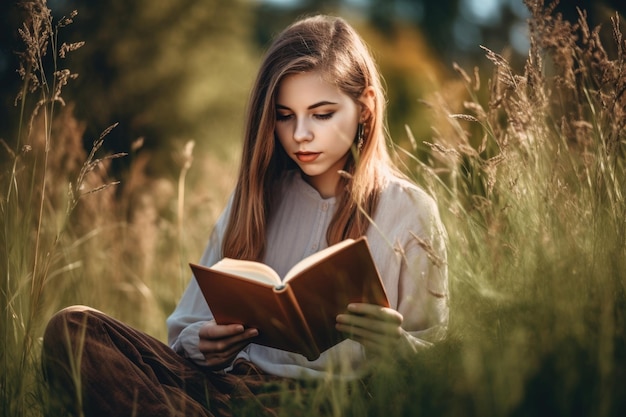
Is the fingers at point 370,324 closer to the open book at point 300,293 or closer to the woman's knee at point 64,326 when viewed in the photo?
the open book at point 300,293

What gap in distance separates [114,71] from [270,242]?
4.78 metres

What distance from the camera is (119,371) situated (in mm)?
2006

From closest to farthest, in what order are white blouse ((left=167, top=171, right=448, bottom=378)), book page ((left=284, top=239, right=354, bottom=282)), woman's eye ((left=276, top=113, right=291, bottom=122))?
1. book page ((left=284, top=239, right=354, bottom=282))
2. white blouse ((left=167, top=171, right=448, bottom=378))
3. woman's eye ((left=276, top=113, right=291, bottom=122))

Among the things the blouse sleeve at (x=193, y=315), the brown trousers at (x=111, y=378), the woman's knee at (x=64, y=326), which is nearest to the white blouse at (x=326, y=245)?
the blouse sleeve at (x=193, y=315)

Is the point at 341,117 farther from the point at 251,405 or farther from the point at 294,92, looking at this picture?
the point at 251,405

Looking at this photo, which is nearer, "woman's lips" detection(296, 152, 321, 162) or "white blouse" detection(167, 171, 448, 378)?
"white blouse" detection(167, 171, 448, 378)

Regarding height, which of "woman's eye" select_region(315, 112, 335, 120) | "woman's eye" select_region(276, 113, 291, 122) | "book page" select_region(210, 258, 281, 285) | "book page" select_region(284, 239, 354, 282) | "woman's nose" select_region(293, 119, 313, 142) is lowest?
"book page" select_region(210, 258, 281, 285)

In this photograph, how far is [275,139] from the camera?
2701 mm

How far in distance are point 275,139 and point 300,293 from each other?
102 cm

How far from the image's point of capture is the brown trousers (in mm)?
1972

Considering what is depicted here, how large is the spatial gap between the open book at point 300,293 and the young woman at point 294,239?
5 cm

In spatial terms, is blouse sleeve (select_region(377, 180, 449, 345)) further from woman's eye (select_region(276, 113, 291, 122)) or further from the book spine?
woman's eye (select_region(276, 113, 291, 122))

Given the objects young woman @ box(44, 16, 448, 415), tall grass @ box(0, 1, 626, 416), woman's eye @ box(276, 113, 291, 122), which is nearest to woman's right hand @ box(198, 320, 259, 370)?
young woman @ box(44, 16, 448, 415)

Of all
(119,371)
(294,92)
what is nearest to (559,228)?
(294,92)
